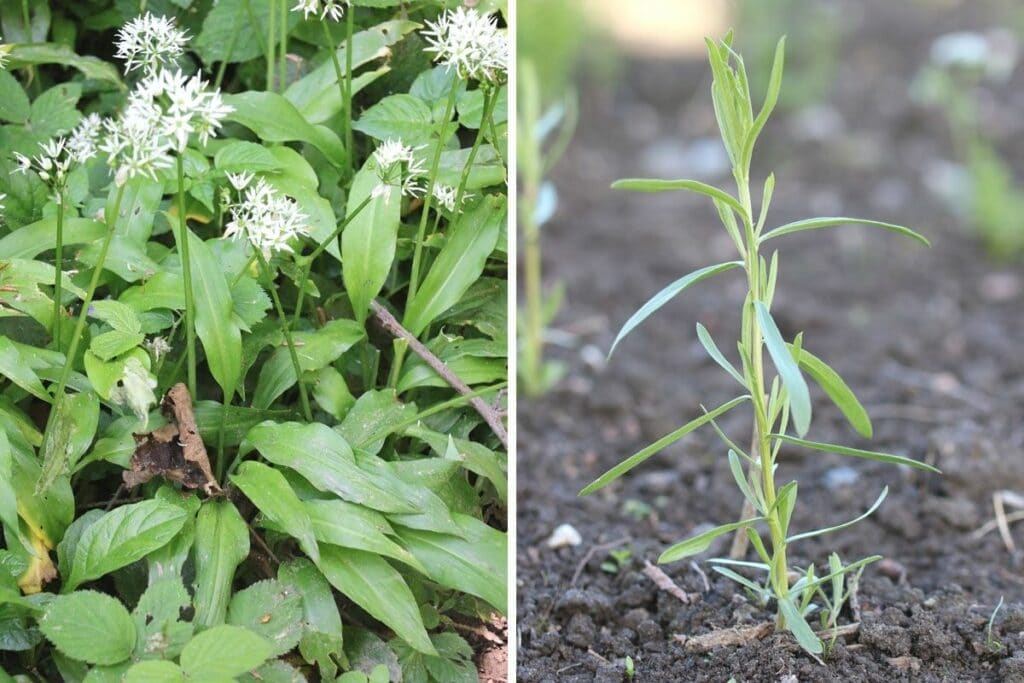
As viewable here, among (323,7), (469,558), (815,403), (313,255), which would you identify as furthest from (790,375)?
(815,403)

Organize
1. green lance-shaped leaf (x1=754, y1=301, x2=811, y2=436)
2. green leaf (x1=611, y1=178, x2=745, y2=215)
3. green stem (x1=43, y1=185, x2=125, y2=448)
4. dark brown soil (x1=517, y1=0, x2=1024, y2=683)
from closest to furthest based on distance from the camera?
green lance-shaped leaf (x1=754, y1=301, x2=811, y2=436) < green leaf (x1=611, y1=178, x2=745, y2=215) < green stem (x1=43, y1=185, x2=125, y2=448) < dark brown soil (x1=517, y1=0, x2=1024, y2=683)

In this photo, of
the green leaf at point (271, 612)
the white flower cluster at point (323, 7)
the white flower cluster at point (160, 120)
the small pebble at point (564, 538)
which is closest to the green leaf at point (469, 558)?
the green leaf at point (271, 612)

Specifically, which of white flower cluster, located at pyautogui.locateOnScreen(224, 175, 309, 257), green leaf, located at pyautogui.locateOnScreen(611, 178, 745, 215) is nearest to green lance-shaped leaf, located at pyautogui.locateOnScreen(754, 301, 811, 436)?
green leaf, located at pyautogui.locateOnScreen(611, 178, 745, 215)

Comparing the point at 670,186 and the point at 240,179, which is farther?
the point at 240,179

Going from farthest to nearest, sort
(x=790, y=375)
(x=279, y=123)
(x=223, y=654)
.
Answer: (x=279, y=123) → (x=223, y=654) → (x=790, y=375)

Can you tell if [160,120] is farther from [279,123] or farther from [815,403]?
[815,403]

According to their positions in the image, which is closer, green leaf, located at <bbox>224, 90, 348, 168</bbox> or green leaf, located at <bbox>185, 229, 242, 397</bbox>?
green leaf, located at <bbox>185, 229, 242, 397</bbox>

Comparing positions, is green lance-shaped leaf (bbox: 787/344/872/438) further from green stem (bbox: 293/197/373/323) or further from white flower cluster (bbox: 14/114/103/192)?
white flower cluster (bbox: 14/114/103/192)
